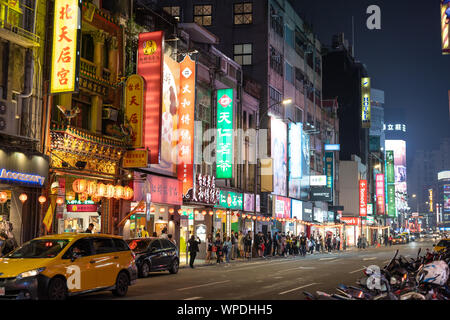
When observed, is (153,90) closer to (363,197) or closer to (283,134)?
(283,134)

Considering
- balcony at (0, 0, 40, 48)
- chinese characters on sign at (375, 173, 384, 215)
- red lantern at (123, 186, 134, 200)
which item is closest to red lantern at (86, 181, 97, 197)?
red lantern at (123, 186, 134, 200)

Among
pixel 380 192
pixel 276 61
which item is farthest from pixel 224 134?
pixel 380 192

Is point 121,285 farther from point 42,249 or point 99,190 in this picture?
point 99,190

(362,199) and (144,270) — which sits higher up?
(362,199)

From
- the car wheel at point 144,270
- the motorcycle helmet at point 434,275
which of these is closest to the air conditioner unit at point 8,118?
the car wheel at point 144,270

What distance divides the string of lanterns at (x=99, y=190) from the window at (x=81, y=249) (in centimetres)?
995

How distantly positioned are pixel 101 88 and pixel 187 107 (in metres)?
7.26

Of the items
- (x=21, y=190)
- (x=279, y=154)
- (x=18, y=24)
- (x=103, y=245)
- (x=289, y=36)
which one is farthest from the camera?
(x=289, y=36)

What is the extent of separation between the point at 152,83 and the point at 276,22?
3046cm

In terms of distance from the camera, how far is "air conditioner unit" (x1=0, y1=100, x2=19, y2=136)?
21906 mm

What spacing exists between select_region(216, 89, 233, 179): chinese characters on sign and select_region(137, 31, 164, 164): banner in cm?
1060

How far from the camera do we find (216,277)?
23.7 meters

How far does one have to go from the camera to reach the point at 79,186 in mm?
25266

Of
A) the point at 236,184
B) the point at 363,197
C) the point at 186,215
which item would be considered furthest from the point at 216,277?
the point at 363,197
